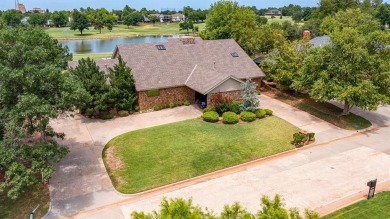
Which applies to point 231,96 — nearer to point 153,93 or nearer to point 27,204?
point 153,93

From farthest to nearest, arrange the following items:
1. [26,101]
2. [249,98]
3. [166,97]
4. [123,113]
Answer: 1. [166,97]
2. [123,113]
3. [249,98]
4. [26,101]

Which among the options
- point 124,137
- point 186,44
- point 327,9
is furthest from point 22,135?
point 327,9

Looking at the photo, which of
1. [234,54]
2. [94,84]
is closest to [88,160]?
[94,84]

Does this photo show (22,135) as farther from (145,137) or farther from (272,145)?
(272,145)

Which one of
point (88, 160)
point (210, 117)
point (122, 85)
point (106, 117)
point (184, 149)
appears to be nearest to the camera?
point (88, 160)

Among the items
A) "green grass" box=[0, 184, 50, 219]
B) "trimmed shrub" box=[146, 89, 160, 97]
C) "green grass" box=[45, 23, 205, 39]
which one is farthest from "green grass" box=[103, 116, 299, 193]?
"green grass" box=[45, 23, 205, 39]
